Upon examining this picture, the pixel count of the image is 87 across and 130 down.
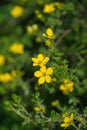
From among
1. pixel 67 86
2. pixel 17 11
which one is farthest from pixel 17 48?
pixel 67 86

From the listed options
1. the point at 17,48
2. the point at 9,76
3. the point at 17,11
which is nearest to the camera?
the point at 9,76

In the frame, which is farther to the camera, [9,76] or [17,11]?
[17,11]

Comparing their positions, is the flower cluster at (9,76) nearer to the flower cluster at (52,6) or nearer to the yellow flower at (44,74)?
the flower cluster at (52,6)

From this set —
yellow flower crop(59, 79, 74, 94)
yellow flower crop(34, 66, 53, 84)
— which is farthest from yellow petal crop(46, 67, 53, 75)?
yellow flower crop(59, 79, 74, 94)

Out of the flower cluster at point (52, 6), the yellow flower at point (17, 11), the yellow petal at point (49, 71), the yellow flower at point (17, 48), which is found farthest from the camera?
the yellow flower at point (17, 11)

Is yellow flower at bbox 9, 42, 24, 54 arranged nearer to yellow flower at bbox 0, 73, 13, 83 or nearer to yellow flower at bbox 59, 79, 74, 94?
yellow flower at bbox 0, 73, 13, 83

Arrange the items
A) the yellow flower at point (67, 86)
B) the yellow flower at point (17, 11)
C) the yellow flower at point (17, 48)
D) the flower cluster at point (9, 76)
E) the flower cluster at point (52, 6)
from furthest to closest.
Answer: the yellow flower at point (17, 11) → the yellow flower at point (17, 48) → the flower cluster at point (9, 76) → the flower cluster at point (52, 6) → the yellow flower at point (67, 86)

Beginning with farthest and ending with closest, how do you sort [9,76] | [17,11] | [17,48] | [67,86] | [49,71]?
[17,11] < [17,48] < [9,76] < [67,86] < [49,71]

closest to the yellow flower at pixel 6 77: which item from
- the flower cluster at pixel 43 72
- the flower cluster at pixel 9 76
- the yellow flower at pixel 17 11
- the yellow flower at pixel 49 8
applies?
the flower cluster at pixel 9 76

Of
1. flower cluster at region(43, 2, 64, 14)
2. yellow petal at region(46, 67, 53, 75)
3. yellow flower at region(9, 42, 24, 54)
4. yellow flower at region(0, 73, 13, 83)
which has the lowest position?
yellow petal at region(46, 67, 53, 75)

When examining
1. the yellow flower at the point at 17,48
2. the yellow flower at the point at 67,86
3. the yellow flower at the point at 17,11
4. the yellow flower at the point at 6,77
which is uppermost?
the yellow flower at the point at 17,11

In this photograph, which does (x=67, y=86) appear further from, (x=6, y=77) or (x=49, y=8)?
(x=6, y=77)
